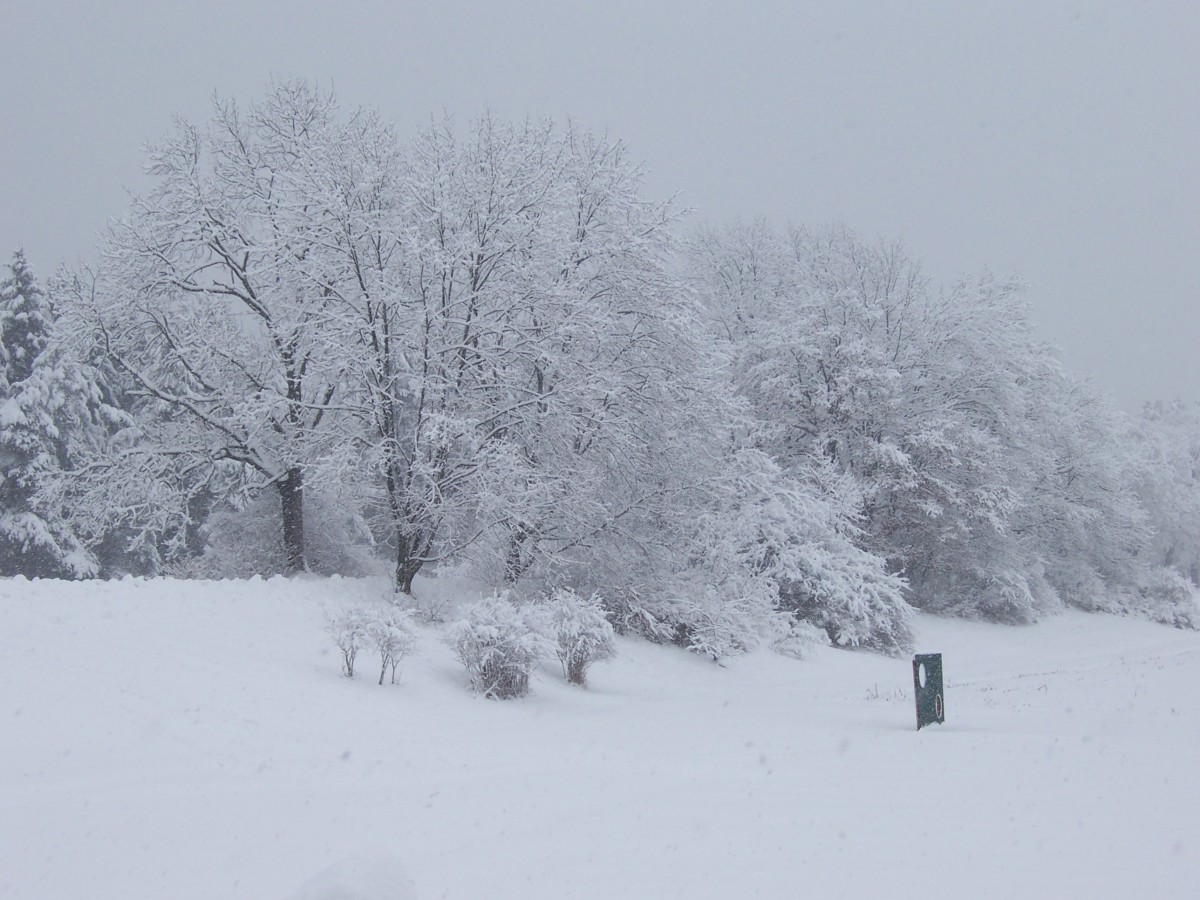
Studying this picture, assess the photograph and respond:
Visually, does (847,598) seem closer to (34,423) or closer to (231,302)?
(231,302)

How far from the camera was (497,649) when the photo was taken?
1268 cm

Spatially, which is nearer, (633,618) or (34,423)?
(633,618)

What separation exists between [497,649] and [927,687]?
5379mm

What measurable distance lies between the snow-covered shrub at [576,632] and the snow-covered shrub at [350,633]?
301cm

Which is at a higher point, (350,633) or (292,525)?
(292,525)

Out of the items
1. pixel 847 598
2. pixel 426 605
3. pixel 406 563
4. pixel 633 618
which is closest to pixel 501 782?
pixel 426 605

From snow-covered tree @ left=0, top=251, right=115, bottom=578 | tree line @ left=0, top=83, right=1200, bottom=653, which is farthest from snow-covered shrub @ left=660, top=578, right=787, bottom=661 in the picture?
snow-covered tree @ left=0, top=251, right=115, bottom=578

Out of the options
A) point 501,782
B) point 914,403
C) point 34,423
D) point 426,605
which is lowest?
point 501,782

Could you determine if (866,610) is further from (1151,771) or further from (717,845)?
(717,845)

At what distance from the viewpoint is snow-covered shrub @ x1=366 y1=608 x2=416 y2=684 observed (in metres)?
12.0

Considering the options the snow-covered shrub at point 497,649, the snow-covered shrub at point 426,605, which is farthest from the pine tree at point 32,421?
the snow-covered shrub at point 497,649

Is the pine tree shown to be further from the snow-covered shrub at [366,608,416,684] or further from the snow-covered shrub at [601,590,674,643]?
the snow-covered shrub at [366,608,416,684]

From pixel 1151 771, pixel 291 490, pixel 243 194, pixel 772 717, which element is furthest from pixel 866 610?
pixel 243 194

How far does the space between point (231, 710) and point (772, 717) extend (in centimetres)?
702
